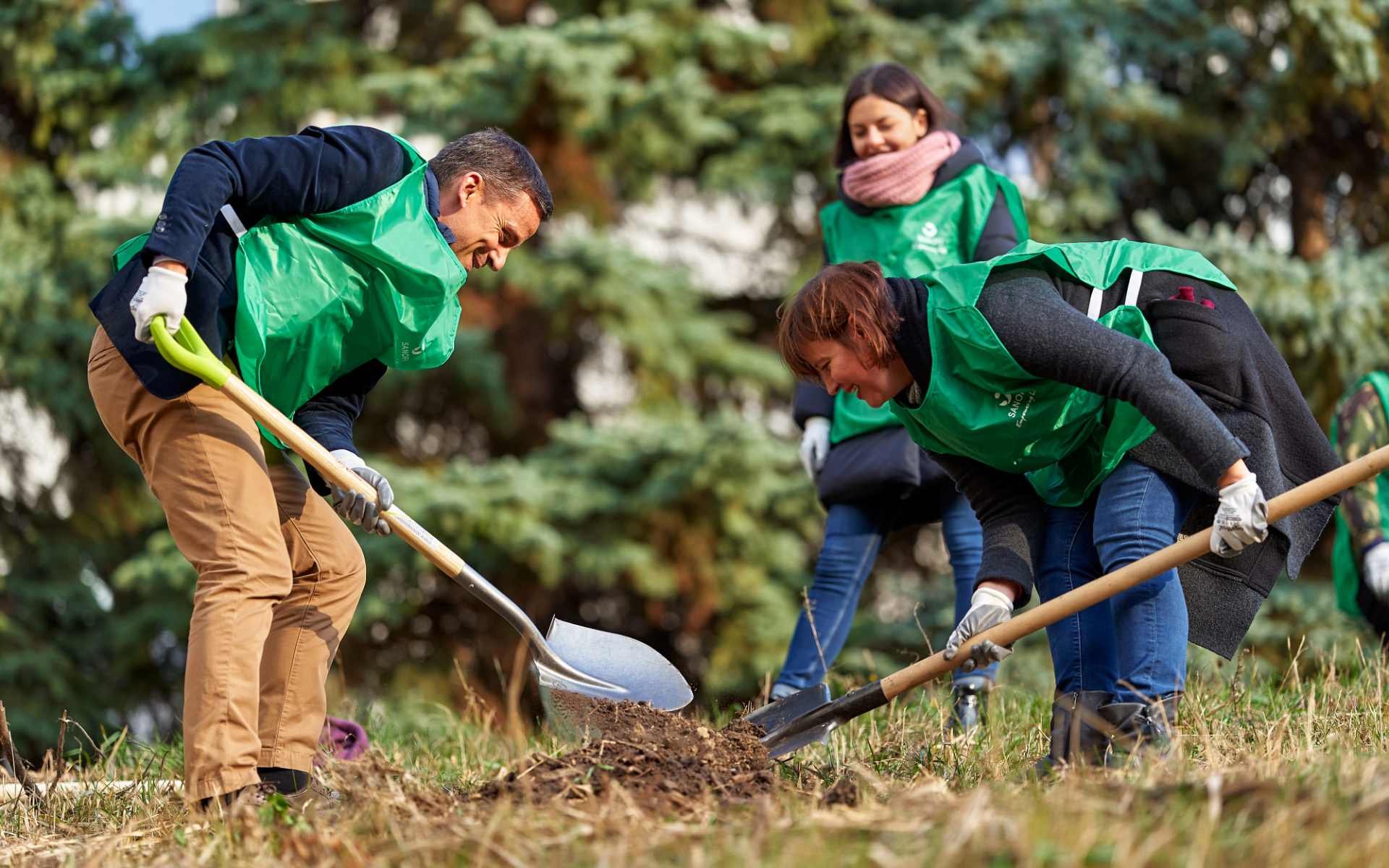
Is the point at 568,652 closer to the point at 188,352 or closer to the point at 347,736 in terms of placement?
the point at 347,736

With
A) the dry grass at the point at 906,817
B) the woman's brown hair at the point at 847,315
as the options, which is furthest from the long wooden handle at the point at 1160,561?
the woman's brown hair at the point at 847,315

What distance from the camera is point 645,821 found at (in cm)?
232

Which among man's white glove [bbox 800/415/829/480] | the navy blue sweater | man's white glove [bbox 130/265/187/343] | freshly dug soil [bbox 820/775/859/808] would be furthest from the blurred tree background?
freshly dug soil [bbox 820/775/859/808]

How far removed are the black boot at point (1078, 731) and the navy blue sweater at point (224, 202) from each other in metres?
1.80

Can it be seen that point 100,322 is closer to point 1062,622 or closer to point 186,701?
point 186,701

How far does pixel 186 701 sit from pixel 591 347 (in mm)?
6444

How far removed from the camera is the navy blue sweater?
2818mm

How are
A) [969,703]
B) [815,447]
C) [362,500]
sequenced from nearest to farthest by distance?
[362,500] < [969,703] < [815,447]

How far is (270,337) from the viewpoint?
3.03 meters

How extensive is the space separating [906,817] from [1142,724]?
979 mm

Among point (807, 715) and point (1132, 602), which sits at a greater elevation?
point (1132, 602)

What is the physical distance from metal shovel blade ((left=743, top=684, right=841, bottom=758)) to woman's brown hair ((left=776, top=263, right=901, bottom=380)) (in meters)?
0.84

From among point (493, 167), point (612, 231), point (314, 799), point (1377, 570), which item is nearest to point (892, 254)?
point (493, 167)

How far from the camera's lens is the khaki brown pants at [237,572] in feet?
9.43
